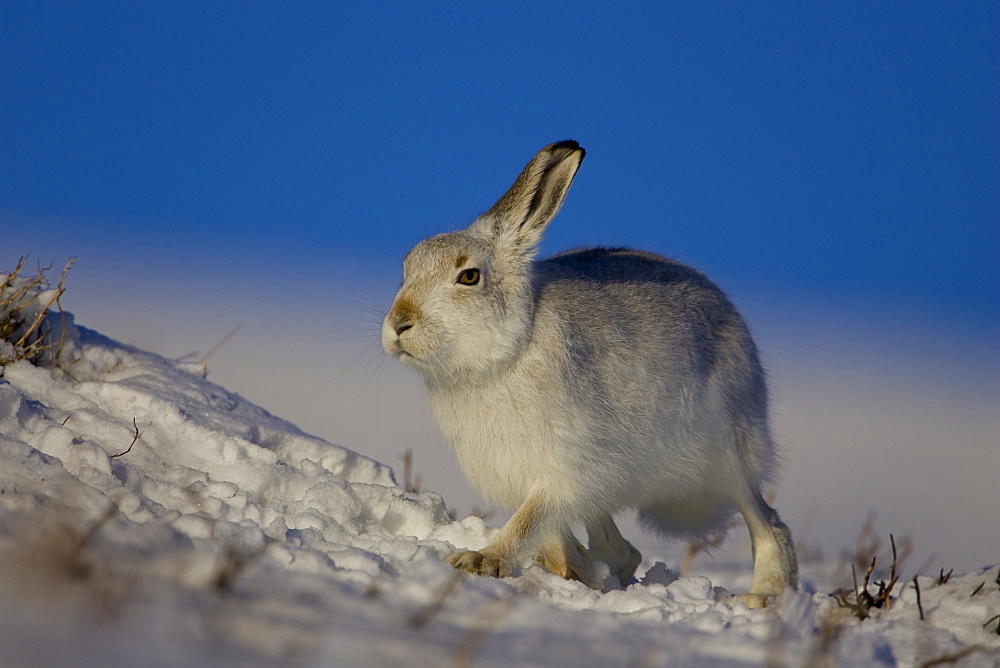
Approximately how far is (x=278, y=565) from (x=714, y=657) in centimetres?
155

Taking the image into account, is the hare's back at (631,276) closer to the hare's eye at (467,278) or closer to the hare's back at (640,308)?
the hare's back at (640,308)

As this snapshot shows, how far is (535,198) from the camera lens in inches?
216

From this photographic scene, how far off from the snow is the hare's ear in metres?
1.75

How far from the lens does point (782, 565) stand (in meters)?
5.70

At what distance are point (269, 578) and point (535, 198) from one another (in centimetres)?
325

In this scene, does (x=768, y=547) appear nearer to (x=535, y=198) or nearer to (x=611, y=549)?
(x=611, y=549)

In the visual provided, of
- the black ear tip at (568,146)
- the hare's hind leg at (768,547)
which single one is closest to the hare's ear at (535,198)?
the black ear tip at (568,146)

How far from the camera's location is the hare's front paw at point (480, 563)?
14.1 feet

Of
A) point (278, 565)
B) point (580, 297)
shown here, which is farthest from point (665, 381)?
point (278, 565)

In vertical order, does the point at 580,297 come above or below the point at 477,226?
below

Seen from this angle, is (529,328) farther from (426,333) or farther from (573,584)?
(573,584)

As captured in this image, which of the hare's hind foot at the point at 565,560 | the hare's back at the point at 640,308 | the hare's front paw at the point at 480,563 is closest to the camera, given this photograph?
the hare's front paw at the point at 480,563

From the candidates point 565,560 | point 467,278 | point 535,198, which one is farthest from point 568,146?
point 565,560

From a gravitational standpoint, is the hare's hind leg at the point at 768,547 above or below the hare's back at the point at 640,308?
below
